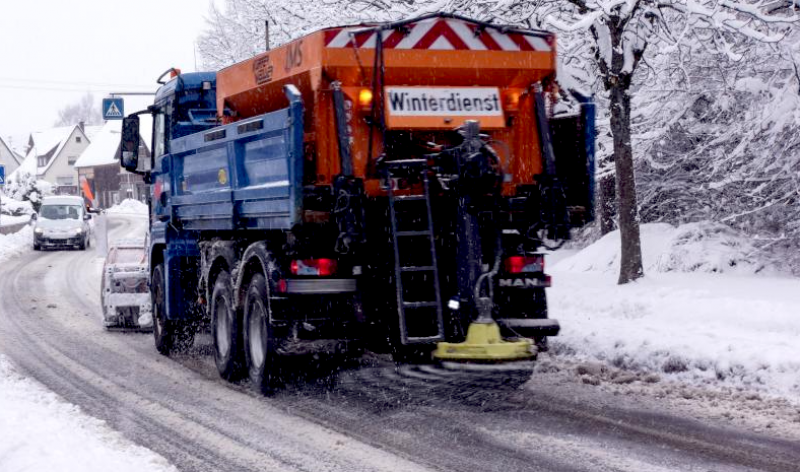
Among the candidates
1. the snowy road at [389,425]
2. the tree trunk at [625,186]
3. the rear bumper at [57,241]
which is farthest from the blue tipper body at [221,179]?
the rear bumper at [57,241]

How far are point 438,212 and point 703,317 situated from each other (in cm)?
419

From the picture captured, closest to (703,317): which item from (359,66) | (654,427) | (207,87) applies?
(654,427)

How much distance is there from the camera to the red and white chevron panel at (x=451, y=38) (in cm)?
784

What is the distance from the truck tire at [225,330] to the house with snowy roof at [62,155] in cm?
9695

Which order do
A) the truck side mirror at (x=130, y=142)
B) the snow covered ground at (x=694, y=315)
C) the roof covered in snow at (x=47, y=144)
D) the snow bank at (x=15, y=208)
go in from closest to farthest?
the snow covered ground at (x=694, y=315) → the truck side mirror at (x=130, y=142) → the snow bank at (x=15, y=208) → the roof covered in snow at (x=47, y=144)

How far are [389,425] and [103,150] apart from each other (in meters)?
91.7

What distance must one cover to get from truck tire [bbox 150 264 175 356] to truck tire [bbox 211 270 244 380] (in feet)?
5.54

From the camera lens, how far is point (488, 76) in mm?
8109

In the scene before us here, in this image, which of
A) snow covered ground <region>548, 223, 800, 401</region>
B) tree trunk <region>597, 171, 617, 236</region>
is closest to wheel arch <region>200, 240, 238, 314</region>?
snow covered ground <region>548, 223, 800, 401</region>

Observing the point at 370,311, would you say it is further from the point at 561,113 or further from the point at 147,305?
the point at 147,305

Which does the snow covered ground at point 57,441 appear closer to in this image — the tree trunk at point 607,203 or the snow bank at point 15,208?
the tree trunk at point 607,203

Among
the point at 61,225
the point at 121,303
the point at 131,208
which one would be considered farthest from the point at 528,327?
the point at 131,208

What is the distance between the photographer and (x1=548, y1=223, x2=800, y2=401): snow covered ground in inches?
340

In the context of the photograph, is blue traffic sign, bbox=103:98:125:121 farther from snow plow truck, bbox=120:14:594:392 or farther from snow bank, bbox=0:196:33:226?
snow bank, bbox=0:196:33:226
